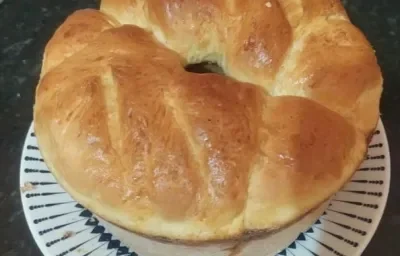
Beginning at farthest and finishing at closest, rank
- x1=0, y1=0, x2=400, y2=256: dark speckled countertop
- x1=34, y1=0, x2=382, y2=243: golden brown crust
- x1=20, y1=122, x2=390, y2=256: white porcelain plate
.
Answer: x1=0, y1=0, x2=400, y2=256: dark speckled countertop, x1=20, y1=122, x2=390, y2=256: white porcelain plate, x1=34, y1=0, x2=382, y2=243: golden brown crust

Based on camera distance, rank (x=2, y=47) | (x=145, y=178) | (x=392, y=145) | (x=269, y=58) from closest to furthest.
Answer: (x=145, y=178), (x=269, y=58), (x=392, y=145), (x=2, y=47)

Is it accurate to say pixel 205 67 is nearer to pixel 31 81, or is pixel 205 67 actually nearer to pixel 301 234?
pixel 301 234

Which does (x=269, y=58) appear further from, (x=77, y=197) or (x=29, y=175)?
(x=29, y=175)

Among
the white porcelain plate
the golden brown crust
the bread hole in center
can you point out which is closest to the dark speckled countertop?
the white porcelain plate

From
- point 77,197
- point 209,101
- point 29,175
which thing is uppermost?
point 209,101

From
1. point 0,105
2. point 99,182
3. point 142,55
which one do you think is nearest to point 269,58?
point 142,55

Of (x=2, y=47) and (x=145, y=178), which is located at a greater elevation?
(x=145, y=178)

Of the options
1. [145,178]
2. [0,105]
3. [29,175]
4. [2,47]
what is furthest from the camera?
[2,47]

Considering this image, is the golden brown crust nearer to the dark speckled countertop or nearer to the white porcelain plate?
the white porcelain plate
